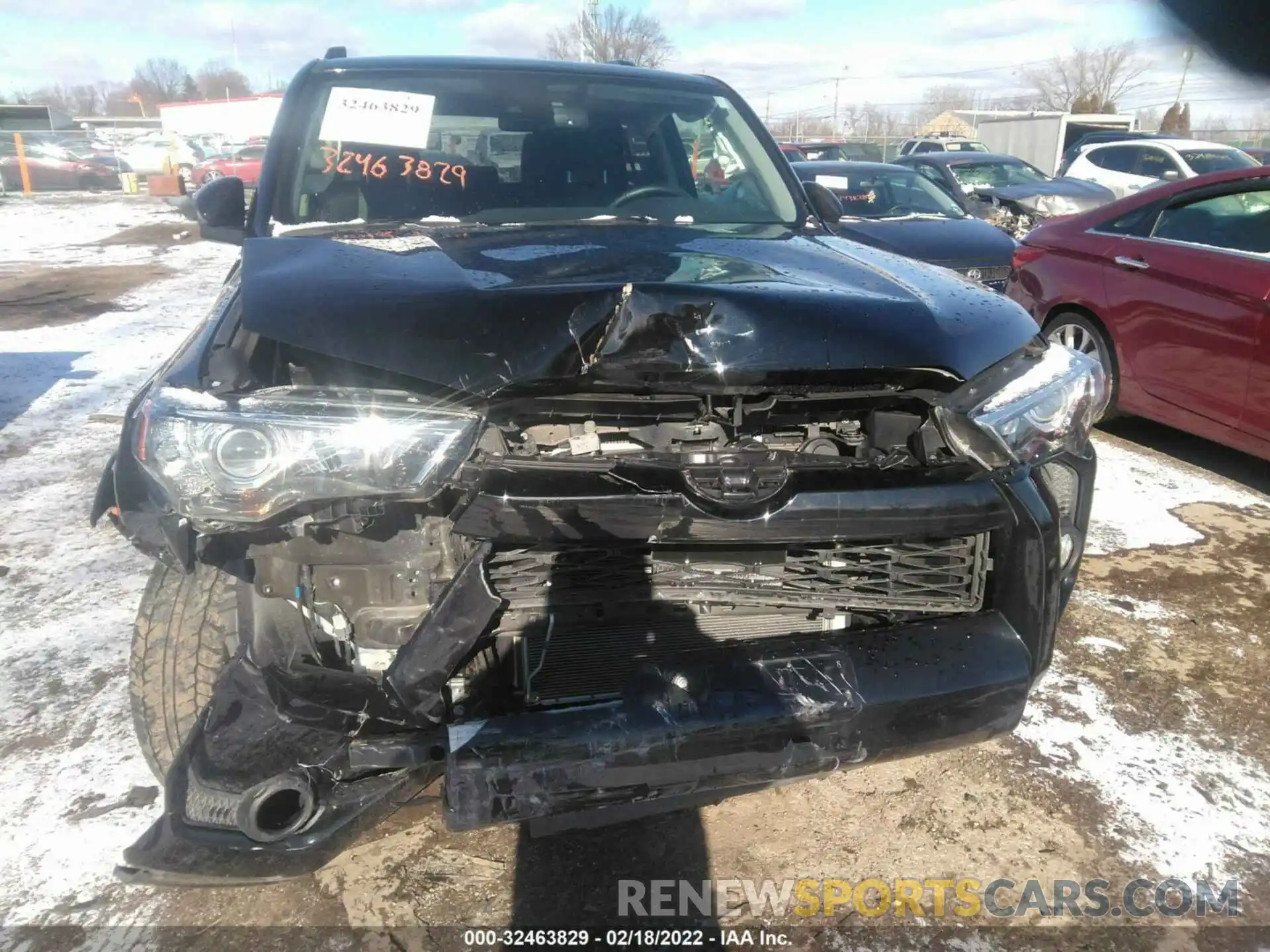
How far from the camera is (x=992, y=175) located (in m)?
11.8

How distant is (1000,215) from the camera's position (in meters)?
9.55

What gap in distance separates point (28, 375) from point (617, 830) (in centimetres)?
588

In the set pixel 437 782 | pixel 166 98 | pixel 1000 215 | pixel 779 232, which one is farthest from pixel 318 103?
pixel 166 98

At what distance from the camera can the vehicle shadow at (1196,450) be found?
4.58 metres

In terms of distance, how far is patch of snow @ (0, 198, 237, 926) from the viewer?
6.80ft

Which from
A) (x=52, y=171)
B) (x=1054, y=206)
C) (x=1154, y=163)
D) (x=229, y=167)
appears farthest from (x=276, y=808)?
(x=52, y=171)

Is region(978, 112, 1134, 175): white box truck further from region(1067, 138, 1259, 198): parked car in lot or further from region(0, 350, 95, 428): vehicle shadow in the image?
region(0, 350, 95, 428): vehicle shadow

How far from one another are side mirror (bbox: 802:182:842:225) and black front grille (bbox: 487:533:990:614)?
1.75m

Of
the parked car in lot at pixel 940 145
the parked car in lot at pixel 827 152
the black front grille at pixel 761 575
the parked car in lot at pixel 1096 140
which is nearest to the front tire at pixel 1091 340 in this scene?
the black front grille at pixel 761 575

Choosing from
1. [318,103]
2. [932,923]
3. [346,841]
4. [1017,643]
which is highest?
[318,103]

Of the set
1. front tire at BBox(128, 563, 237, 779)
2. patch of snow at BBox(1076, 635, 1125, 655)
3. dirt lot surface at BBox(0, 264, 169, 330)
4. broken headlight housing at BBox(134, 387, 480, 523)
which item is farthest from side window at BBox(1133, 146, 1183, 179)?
front tire at BBox(128, 563, 237, 779)

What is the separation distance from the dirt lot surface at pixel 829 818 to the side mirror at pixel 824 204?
168 cm

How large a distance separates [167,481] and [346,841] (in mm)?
739

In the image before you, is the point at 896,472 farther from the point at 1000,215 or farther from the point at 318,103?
the point at 1000,215
